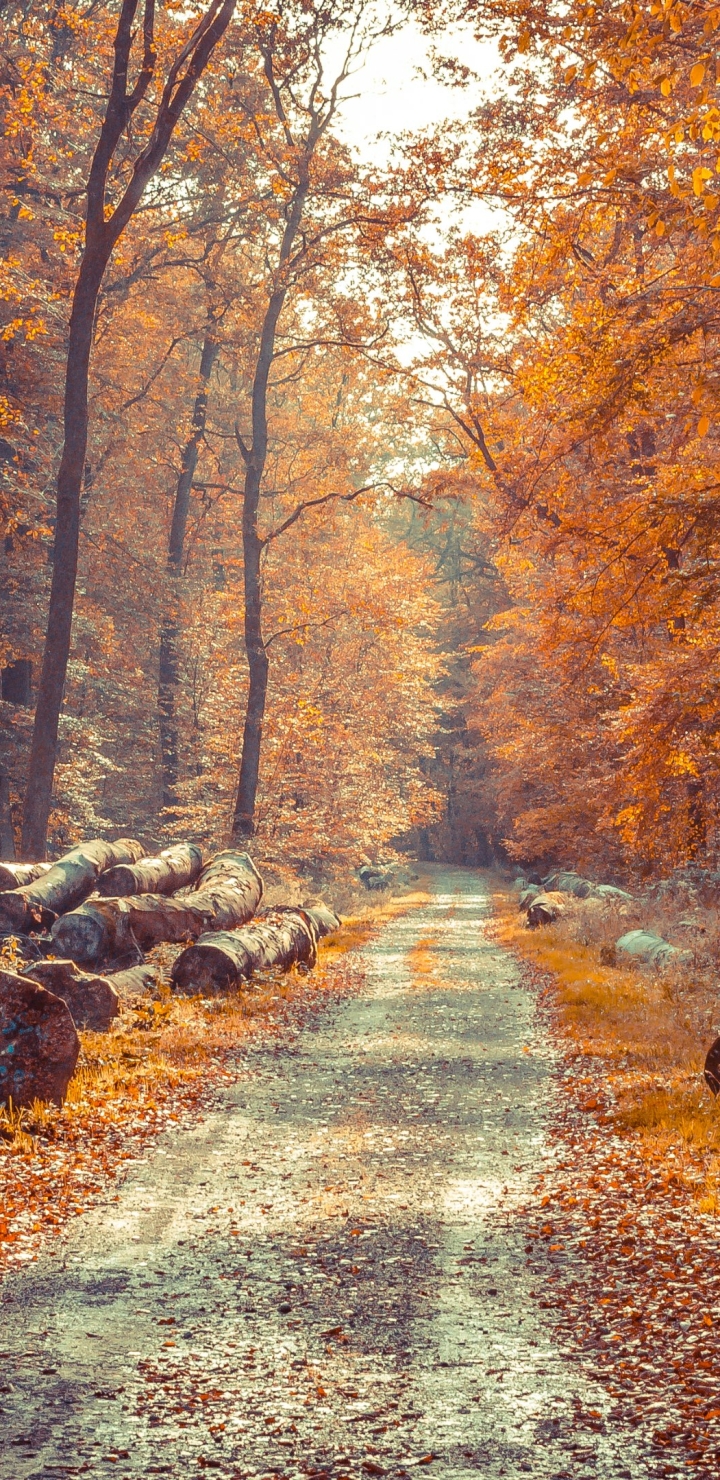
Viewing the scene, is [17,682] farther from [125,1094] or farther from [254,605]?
[125,1094]

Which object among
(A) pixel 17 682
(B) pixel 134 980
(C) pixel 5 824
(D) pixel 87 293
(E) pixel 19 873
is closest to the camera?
(B) pixel 134 980

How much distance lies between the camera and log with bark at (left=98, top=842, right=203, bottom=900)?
17.3 metres

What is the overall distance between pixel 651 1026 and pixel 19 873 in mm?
8177

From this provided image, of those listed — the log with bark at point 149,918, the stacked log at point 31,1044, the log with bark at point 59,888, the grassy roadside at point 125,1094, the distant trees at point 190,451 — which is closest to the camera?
the grassy roadside at point 125,1094

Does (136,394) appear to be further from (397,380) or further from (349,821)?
(349,821)

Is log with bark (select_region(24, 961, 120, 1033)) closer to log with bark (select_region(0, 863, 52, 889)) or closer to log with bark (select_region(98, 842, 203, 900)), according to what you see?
log with bark (select_region(0, 863, 52, 889))

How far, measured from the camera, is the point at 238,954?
15.2 meters

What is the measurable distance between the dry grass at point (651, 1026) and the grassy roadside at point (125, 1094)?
3.42 m

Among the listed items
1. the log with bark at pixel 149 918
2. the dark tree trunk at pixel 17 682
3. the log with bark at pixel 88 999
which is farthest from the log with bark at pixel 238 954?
the dark tree trunk at pixel 17 682


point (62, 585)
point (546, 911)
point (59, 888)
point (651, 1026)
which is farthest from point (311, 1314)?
point (546, 911)

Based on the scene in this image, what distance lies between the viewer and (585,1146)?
8.72m

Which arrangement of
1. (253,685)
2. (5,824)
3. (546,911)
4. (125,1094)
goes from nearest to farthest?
1. (125,1094)
2. (5,824)
3. (546,911)
4. (253,685)

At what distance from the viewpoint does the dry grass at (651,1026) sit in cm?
857

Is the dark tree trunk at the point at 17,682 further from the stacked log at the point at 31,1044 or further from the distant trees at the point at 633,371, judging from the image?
the stacked log at the point at 31,1044
